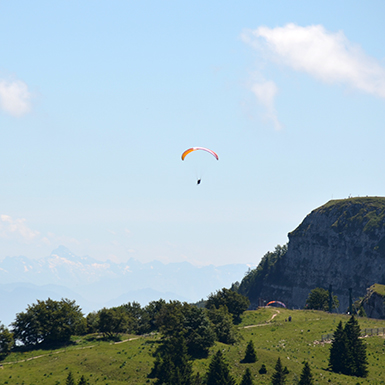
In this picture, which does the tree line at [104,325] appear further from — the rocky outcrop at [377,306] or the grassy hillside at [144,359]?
the rocky outcrop at [377,306]

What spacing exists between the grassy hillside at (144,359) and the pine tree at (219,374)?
431 cm

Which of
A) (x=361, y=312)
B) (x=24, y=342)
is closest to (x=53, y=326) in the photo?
(x=24, y=342)

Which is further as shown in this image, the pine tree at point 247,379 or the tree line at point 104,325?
the tree line at point 104,325

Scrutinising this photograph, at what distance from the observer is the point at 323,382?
7750 centimetres

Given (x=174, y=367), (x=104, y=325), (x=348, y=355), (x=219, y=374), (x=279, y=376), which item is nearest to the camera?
(x=219, y=374)

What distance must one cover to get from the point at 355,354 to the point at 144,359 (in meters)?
37.0

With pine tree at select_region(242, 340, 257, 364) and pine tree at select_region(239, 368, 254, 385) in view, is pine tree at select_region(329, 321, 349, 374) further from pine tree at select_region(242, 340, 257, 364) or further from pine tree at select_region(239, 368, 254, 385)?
pine tree at select_region(239, 368, 254, 385)

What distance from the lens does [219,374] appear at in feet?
241

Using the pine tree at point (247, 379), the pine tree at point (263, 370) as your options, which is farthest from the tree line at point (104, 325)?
the pine tree at point (247, 379)

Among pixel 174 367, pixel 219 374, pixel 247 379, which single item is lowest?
pixel 247 379

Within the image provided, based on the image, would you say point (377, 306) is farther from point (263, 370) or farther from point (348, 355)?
point (263, 370)

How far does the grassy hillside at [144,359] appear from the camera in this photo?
7762cm

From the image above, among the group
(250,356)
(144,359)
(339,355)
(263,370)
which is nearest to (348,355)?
(339,355)

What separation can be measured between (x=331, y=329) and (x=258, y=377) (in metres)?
34.9
